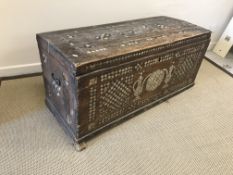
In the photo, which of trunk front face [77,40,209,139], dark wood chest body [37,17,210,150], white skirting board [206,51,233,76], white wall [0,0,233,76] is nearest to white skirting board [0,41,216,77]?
white wall [0,0,233,76]

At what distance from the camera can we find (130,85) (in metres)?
1.32

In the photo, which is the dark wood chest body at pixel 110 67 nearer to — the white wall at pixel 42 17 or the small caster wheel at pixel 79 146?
the small caster wheel at pixel 79 146

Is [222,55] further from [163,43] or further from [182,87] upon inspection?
[163,43]

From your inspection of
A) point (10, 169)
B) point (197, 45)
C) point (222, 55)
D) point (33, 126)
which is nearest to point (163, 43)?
point (197, 45)

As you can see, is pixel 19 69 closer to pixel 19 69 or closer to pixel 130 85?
pixel 19 69

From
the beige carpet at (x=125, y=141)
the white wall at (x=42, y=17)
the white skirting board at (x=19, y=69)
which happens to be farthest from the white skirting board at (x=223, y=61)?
the white skirting board at (x=19, y=69)

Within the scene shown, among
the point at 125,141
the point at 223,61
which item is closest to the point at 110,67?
the point at 125,141

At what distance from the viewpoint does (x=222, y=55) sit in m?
2.57

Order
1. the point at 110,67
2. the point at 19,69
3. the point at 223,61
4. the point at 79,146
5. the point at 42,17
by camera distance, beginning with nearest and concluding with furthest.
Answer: the point at 110,67 < the point at 79,146 < the point at 42,17 < the point at 19,69 < the point at 223,61

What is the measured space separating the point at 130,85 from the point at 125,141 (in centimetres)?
36

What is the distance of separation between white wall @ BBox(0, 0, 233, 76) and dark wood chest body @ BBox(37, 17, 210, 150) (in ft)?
0.98

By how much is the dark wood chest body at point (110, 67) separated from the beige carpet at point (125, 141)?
3.6 inches

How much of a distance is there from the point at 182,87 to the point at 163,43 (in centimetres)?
63

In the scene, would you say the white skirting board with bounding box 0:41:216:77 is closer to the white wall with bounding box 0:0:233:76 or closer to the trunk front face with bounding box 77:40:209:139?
the white wall with bounding box 0:0:233:76
